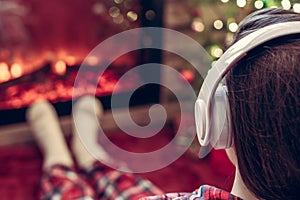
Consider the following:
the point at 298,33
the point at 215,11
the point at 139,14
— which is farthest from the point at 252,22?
the point at 139,14

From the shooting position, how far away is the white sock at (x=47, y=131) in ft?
6.06

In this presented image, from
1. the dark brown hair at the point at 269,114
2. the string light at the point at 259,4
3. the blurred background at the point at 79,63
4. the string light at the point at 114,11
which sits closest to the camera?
the dark brown hair at the point at 269,114

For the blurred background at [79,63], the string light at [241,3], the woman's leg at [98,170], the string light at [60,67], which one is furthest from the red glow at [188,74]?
the string light at [241,3]

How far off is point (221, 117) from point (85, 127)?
1.19m

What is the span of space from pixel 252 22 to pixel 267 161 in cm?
20

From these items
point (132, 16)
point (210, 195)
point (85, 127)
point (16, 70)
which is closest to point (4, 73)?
point (16, 70)

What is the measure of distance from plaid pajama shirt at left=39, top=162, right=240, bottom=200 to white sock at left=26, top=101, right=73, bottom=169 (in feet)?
0.34

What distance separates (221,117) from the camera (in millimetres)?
736

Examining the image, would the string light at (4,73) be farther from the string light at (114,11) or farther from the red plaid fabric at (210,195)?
the red plaid fabric at (210,195)

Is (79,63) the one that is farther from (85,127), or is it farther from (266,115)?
(266,115)

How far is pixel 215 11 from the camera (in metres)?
1.99

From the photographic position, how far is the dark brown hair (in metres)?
0.68

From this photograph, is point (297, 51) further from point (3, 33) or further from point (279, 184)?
point (3, 33)

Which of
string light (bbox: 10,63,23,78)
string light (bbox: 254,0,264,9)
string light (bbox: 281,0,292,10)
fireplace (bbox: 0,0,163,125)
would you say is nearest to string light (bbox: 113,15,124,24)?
fireplace (bbox: 0,0,163,125)
